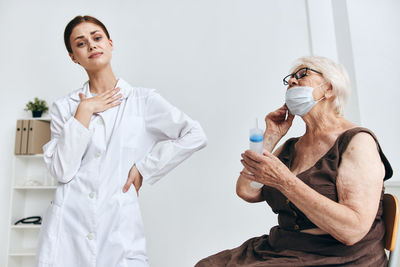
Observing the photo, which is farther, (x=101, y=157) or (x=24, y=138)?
(x=24, y=138)

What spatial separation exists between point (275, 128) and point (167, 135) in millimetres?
513

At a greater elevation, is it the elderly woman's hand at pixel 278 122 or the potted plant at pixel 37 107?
the potted plant at pixel 37 107

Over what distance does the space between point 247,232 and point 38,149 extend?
2.07 meters

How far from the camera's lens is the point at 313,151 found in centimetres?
134

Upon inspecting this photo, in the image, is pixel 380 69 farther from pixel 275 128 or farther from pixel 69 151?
pixel 69 151

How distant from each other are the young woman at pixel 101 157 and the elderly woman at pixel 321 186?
37 cm

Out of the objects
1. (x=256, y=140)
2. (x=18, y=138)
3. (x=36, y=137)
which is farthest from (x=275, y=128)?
(x=18, y=138)

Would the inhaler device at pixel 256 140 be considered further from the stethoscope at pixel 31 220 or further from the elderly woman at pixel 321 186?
the stethoscope at pixel 31 220

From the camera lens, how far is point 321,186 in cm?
117

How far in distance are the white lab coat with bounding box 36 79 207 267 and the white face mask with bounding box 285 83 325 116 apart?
474mm

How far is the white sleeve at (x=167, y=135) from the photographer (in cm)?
152

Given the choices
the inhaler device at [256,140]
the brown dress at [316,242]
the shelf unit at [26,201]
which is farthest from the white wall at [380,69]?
the shelf unit at [26,201]

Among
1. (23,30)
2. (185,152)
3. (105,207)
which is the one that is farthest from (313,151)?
(23,30)

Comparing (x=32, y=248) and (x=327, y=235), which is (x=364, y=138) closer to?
(x=327, y=235)
